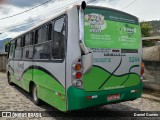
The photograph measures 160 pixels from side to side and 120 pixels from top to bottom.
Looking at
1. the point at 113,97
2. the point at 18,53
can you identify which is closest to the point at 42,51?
the point at 113,97

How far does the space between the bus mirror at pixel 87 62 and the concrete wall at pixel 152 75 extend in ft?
16.8

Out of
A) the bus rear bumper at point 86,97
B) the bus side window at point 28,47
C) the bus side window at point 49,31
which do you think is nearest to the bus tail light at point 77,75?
the bus rear bumper at point 86,97

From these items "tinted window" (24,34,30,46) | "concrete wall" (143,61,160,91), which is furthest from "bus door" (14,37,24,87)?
"concrete wall" (143,61,160,91)

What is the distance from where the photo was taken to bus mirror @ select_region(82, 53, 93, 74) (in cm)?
553

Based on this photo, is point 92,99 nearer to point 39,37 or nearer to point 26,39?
point 39,37

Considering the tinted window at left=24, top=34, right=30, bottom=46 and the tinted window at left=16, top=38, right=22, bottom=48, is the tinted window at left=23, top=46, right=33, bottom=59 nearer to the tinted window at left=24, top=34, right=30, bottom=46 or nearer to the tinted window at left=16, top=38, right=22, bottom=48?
the tinted window at left=24, top=34, right=30, bottom=46

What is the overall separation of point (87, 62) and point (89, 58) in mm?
105

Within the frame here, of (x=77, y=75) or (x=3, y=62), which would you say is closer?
(x=77, y=75)

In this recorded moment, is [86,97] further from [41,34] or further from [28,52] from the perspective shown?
[28,52]

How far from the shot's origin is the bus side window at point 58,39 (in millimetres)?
5927

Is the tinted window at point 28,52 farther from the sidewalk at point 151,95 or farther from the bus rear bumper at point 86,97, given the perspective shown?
the sidewalk at point 151,95

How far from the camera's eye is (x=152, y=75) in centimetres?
1003

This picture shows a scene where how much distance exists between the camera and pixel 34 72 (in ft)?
27.1

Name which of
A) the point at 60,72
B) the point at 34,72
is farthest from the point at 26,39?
the point at 60,72
